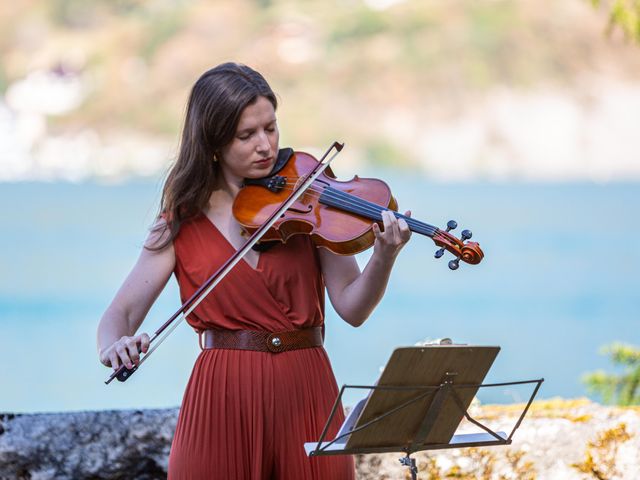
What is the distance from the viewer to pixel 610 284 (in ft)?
41.2

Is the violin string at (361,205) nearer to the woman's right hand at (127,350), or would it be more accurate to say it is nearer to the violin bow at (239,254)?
the violin bow at (239,254)

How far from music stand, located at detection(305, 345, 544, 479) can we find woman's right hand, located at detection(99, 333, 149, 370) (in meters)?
0.41

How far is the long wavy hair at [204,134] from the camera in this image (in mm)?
2428

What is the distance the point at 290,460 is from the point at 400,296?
9.76 meters

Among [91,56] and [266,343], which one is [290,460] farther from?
[91,56]

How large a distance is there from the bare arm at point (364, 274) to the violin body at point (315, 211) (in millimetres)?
60

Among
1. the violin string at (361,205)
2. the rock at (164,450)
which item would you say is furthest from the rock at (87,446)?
the violin string at (361,205)

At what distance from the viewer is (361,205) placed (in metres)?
2.38

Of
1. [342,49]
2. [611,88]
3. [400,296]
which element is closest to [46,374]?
[400,296]

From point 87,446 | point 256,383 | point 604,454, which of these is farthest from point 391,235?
point 87,446

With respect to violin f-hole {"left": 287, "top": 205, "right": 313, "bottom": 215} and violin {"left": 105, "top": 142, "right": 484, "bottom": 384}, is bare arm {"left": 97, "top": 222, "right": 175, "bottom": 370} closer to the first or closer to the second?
violin {"left": 105, "top": 142, "right": 484, "bottom": 384}

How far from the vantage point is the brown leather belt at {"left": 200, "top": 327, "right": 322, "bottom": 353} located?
→ 2.43 m

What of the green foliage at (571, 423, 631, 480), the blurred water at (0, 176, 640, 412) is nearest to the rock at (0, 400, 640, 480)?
the green foliage at (571, 423, 631, 480)

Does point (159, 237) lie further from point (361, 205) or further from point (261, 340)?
point (361, 205)
